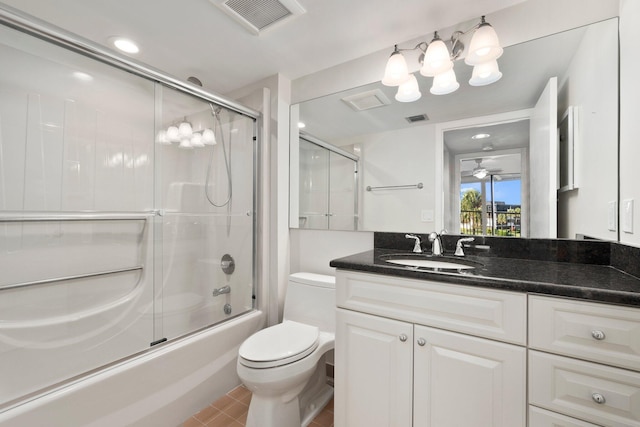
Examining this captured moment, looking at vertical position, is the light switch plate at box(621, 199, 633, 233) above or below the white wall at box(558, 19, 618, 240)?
below

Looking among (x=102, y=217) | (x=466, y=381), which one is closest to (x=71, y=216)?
(x=102, y=217)

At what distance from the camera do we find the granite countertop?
820mm

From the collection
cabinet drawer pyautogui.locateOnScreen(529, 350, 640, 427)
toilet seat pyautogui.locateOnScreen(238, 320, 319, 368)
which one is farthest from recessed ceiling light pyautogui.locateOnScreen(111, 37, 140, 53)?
cabinet drawer pyautogui.locateOnScreen(529, 350, 640, 427)

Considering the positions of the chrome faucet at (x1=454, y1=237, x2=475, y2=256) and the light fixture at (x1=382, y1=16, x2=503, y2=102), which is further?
the chrome faucet at (x1=454, y1=237, x2=475, y2=256)

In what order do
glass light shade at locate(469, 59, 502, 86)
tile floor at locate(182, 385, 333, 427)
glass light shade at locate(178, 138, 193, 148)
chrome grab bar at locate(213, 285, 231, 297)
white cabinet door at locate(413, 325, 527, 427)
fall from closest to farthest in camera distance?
white cabinet door at locate(413, 325, 527, 427) < glass light shade at locate(469, 59, 502, 86) < tile floor at locate(182, 385, 333, 427) < glass light shade at locate(178, 138, 193, 148) < chrome grab bar at locate(213, 285, 231, 297)

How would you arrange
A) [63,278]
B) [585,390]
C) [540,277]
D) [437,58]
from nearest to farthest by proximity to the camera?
[585,390] < [540,277] < [437,58] < [63,278]

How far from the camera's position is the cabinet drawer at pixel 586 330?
789mm

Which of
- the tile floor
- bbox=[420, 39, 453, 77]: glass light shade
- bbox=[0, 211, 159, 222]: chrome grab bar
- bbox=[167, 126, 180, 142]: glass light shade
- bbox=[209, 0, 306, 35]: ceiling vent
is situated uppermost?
bbox=[209, 0, 306, 35]: ceiling vent

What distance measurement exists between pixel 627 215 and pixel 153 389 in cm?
223

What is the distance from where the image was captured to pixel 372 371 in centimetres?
120

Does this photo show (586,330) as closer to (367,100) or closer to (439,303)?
(439,303)

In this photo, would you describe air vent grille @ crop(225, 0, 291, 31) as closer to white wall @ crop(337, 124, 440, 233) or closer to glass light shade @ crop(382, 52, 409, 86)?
glass light shade @ crop(382, 52, 409, 86)

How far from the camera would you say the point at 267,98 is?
6.95 feet

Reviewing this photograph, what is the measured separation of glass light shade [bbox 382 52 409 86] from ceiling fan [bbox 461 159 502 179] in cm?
62
